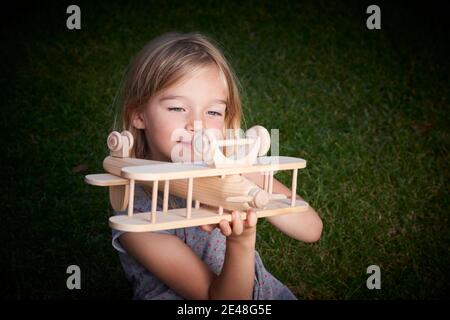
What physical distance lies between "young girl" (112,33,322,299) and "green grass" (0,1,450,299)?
2.65 ft

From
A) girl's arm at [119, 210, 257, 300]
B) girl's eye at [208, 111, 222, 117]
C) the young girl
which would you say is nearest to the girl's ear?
the young girl

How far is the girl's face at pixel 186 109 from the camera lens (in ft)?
6.80

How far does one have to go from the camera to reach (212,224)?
1789 millimetres

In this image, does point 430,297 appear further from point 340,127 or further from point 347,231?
point 340,127

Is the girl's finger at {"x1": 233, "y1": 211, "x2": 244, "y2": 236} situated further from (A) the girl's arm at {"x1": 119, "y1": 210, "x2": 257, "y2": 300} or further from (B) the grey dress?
(B) the grey dress

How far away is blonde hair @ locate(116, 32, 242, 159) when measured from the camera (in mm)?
2154

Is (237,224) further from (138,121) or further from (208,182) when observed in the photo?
(138,121)

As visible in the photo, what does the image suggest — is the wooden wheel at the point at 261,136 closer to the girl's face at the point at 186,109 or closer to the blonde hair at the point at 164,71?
the girl's face at the point at 186,109

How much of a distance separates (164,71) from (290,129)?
234 cm

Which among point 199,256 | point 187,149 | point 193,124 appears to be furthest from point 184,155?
point 199,256

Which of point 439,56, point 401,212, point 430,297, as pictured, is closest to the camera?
point 430,297

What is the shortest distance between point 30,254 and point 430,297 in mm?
1990

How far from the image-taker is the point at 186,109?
2094 millimetres

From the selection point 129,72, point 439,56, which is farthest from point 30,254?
point 439,56
